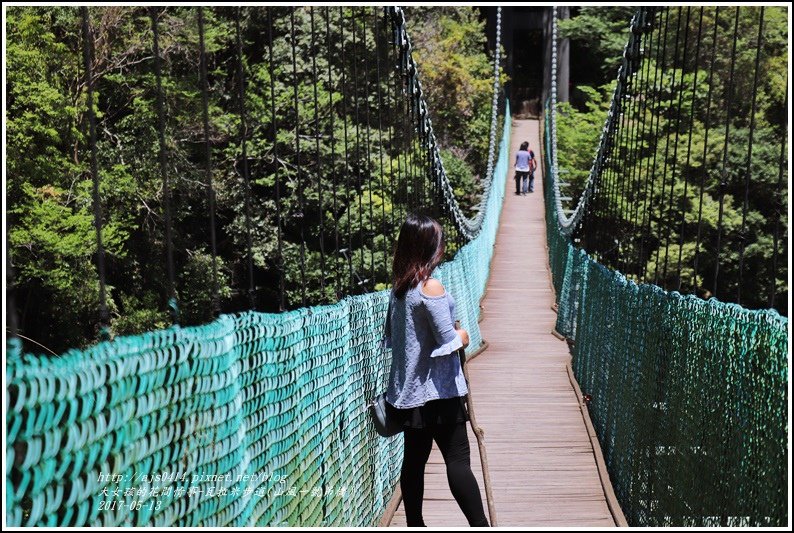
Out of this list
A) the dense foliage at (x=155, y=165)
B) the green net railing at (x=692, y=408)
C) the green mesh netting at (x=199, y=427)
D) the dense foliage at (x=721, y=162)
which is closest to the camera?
the green mesh netting at (x=199, y=427)

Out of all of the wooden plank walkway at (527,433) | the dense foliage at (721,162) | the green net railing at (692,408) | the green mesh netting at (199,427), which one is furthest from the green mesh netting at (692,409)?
the dense foliage at (721,162)

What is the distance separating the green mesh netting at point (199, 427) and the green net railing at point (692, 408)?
844 mm

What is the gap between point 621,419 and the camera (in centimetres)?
390

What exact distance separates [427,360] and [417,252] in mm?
257

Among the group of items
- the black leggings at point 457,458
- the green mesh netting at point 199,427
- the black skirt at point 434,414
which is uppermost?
the green mesh netting at point 199,427

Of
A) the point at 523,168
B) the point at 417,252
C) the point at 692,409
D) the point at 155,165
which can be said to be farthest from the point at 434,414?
the point at 523,168

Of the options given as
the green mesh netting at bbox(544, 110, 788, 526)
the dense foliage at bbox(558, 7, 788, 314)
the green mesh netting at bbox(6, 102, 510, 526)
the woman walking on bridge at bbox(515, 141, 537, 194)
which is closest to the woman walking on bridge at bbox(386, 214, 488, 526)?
the green mesh netting at bbox(6, 102, 510, 526)

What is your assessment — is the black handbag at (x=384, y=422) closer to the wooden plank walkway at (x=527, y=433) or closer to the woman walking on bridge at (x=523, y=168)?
the wooden plank walkway at (x=527, y=433)

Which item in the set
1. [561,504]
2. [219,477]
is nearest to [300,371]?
[219,477]

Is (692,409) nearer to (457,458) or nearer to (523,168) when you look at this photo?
(457,458)

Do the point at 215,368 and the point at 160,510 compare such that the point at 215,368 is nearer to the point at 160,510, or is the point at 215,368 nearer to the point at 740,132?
the point at 160,510

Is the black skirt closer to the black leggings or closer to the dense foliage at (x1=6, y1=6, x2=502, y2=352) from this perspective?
the black leggings

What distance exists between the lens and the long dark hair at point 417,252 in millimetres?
2488

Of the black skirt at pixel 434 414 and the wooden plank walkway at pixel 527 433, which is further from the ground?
the black skirt at pixel 434 414
